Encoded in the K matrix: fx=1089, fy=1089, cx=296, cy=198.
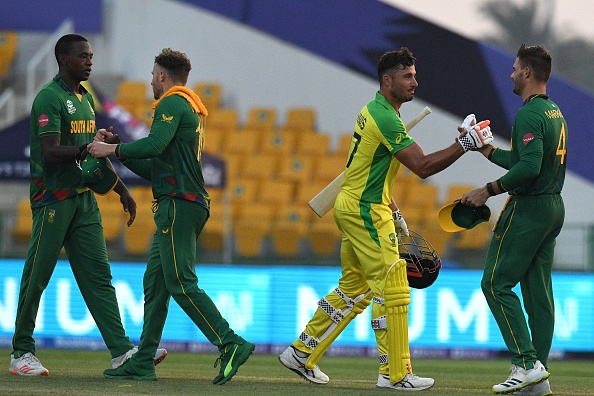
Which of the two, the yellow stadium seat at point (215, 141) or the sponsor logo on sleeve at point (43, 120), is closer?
the sponsor logo on sleeve at point (43, 120)

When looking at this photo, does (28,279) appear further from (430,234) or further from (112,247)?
(112,247)

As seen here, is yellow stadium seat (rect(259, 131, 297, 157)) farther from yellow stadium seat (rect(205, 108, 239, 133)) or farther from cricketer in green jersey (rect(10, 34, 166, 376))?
cricketer in green jersey (rect(10, 34, 166, 376))

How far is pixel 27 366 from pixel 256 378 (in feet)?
5.77

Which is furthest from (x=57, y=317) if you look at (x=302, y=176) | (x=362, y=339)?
(x=302, y=176)

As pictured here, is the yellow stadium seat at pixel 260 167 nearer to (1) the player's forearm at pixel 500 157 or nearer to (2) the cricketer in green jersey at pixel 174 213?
(2) the cricketer in green jersey at pixel 174 213

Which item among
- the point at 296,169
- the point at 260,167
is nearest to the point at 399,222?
the point at 296,169

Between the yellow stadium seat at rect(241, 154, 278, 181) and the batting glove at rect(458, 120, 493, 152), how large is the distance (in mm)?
12503

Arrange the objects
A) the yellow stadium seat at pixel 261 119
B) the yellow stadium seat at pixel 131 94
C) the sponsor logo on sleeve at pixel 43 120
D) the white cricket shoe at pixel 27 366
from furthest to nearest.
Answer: the yellow stadium seat at pixel 261 119
the yellow stadium seat at pixel 131 94
the white cricket shoe at pixel 27 366
the sponsor logo on sleeve at pixel 43 120

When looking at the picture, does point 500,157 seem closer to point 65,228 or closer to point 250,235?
point 65,228

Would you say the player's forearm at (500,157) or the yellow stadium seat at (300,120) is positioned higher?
the yellow stadium seat at (300,120)

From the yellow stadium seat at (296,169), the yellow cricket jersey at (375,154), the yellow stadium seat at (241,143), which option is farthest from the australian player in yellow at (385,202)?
the yellow stadium seat at (241,143)

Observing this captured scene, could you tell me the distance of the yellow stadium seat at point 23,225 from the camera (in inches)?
646

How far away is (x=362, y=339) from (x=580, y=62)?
69.3 ft

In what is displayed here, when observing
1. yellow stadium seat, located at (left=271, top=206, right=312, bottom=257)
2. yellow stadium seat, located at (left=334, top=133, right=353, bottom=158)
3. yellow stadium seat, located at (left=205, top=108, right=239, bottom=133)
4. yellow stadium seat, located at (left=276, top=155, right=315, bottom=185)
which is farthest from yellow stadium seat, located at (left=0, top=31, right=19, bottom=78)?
yellow stadium seat, located at (left=271, top=206, right=312, bottom=257)
